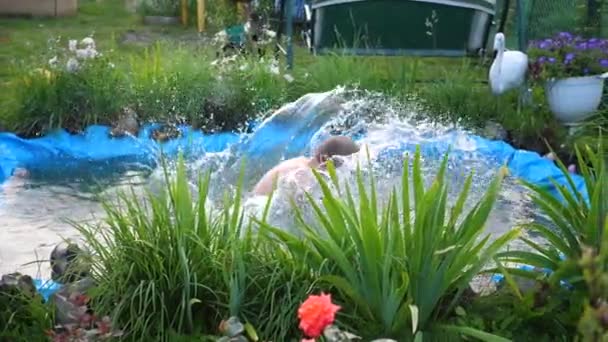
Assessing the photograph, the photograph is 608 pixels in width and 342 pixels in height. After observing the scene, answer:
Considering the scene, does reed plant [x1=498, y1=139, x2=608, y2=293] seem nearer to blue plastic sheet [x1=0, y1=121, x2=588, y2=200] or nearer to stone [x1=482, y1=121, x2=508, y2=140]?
blue plastic sheet [x1=0, y1=121, x2=588, y2=200]

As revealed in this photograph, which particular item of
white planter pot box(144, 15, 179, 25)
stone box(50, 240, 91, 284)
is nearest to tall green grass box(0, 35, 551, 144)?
stone box(50, 240, 91, 284)

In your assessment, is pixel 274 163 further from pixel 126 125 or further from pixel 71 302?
pixel 71 302

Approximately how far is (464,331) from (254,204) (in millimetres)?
1610

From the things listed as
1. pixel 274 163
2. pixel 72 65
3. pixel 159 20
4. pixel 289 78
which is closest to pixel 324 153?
pixel 274 163

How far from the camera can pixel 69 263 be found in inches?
133

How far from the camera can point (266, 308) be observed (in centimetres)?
306

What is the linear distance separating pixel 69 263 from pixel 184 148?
3.36m

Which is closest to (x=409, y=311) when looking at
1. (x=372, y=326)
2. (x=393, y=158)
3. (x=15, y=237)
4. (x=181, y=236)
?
(x=372, y=326)

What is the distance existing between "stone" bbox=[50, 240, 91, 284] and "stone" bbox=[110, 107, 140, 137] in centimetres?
334

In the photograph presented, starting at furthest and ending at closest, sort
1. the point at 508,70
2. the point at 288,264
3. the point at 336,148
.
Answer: the point at 508,70 → the point at 336,148 → the point at 288,264

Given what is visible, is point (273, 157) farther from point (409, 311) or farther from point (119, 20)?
point (119, 20)

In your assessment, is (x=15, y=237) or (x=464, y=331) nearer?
(x=464, y=331)

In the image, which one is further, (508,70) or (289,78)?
(289,78)

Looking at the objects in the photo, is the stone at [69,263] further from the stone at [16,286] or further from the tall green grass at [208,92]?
the tall green grass at [208,92]
